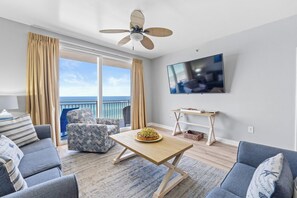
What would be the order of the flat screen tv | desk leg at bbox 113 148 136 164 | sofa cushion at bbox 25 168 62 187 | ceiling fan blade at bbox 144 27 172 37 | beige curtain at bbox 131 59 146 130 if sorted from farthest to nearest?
beige curtain at bbox 131 59 146 130 → the flat screen tv → desk leg at bbox 113 148 136 164 → ceiling fan blade at bbox 144 27 172 37 → sofa cushion at bbox 25 168 62 187

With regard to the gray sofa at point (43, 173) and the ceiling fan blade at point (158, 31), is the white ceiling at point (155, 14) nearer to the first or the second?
the ceiling fan blade at point (158, 31)

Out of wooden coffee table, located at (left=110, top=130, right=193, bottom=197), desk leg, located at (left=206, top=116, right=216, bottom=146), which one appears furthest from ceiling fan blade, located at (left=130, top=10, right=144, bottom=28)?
desk leg, located at (left=206, top=116, right=216, bottom=146)

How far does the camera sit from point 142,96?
4383 mm

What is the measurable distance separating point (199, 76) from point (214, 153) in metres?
1.68

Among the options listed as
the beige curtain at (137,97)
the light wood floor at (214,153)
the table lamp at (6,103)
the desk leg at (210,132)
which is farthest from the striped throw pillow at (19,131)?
the desk leg at (210,132)

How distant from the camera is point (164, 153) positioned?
5.16 ft

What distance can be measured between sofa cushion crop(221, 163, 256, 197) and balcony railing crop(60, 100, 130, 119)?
10.6ft

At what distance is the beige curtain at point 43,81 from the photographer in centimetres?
257

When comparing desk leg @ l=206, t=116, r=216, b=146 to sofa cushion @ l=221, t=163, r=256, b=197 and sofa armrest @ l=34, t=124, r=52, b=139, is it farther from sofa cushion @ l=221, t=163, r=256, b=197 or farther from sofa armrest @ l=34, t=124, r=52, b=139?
sofa armrest @ l=34, t=124, r=52, b=139

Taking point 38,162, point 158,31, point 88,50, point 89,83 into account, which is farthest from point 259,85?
point 89,83

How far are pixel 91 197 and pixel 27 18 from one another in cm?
295

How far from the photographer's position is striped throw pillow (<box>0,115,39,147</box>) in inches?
67.1

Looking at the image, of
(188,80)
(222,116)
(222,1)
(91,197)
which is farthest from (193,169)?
(222,1)

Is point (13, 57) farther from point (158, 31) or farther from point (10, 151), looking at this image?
point (158, 31)
